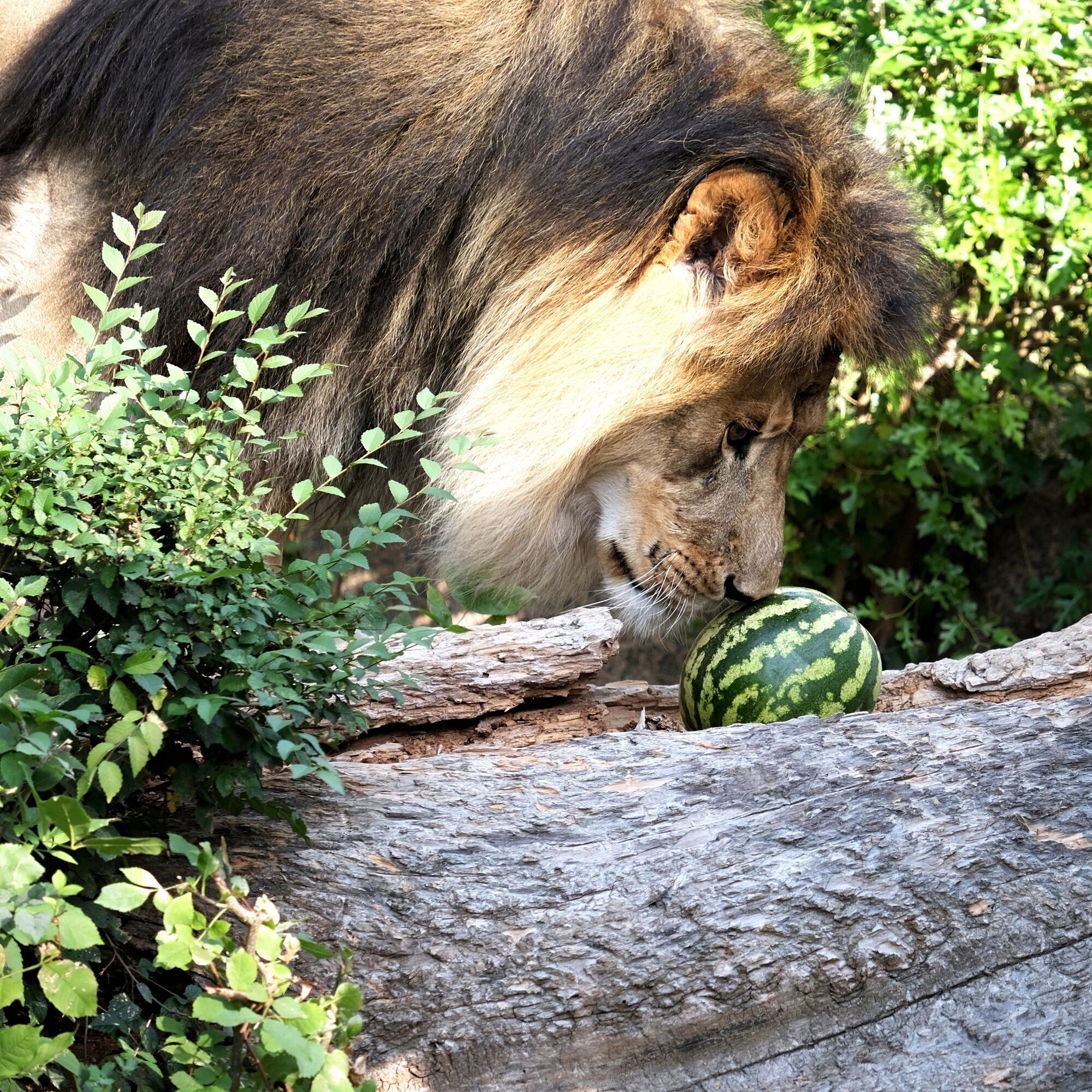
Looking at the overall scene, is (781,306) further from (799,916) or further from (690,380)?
(799,916)

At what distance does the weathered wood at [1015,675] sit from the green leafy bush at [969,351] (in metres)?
Result: 0.80

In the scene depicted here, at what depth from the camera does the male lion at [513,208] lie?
2.91 m

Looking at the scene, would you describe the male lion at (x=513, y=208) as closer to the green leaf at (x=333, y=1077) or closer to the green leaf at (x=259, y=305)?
→ the green leaf at (x=259, y=305)

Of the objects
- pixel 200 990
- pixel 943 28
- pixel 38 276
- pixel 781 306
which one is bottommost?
pixel 200 990

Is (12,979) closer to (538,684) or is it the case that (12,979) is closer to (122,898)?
(122,898)

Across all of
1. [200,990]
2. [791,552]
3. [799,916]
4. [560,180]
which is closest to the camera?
[200,990]

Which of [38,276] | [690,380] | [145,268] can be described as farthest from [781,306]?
[38,276]

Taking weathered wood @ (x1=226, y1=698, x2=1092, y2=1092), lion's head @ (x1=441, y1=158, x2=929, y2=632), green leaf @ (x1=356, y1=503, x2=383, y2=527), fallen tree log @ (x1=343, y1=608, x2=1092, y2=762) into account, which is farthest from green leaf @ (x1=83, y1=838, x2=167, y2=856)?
lion's head @ (x1=441, y1=158, x2=929, y2=632)

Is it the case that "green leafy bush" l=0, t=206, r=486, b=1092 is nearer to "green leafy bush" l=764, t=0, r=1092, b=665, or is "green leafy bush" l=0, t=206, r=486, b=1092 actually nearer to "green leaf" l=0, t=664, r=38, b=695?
"green leaf" l=0, t=664, r=38, b=695

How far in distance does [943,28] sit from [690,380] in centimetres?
217

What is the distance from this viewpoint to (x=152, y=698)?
180 cm

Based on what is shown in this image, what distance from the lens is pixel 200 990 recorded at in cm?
192

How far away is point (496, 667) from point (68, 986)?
4.62 ft

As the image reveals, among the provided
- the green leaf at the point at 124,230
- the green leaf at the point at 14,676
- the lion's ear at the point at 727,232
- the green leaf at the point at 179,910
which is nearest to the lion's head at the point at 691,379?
the lion's ear at the point at 727,232
